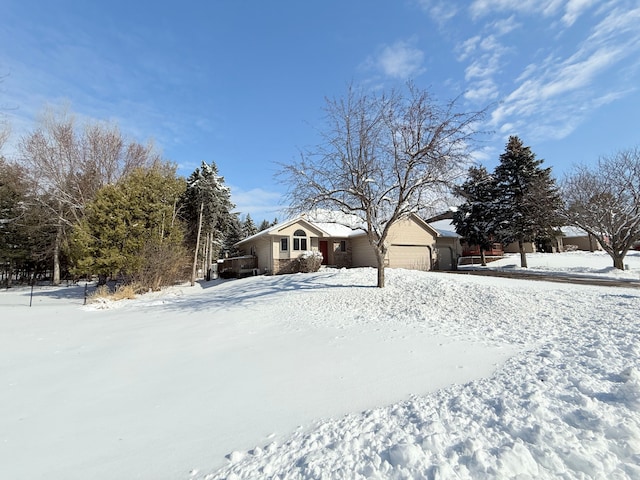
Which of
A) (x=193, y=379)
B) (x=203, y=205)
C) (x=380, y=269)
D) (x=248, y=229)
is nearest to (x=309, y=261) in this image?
(x=380, y=269)

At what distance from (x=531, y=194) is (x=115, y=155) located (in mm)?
30354

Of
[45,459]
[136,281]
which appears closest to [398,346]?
[45,459]

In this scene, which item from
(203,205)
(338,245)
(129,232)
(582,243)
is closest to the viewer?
(129,232)

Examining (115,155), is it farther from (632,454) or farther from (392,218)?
(632,454)

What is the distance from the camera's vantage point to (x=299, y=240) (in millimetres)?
22953

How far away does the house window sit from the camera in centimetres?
2272

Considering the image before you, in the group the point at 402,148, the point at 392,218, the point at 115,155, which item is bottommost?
the point at 392,218

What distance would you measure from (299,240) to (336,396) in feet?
62.1

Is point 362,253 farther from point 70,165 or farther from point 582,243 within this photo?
point 582,243

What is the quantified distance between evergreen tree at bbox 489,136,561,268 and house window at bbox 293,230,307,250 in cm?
1551

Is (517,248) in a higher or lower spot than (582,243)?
lower

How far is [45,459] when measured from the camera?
310 cm

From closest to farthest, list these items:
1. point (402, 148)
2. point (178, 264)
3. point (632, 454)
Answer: point (632, 454) < point (402, 148) < point (178, 264)

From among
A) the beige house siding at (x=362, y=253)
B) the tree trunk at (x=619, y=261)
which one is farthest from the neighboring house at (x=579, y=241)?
the beige house siding at (x=362, y=253)
